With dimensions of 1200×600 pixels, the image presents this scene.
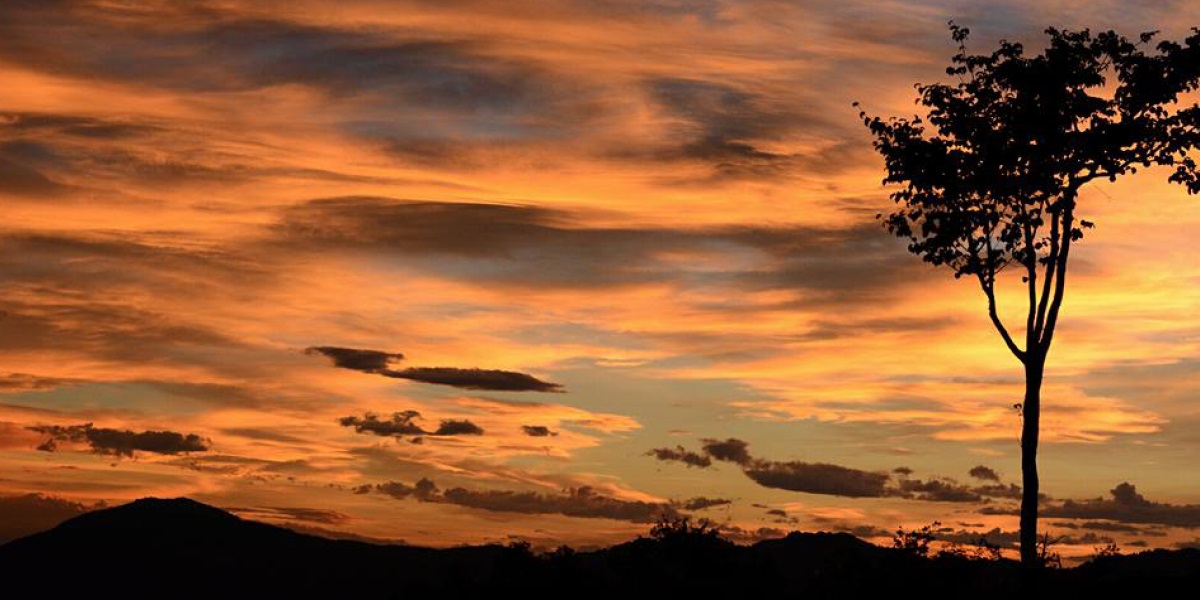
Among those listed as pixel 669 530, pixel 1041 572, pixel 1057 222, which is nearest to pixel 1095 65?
pixel 1057 222

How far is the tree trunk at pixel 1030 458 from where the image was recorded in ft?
164

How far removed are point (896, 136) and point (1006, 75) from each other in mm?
4491

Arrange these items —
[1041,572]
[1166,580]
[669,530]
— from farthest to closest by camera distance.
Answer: [669,530]
[1166,580]
[1041,572]

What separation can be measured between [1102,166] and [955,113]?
18.1 feet

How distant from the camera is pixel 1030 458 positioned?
50531mm

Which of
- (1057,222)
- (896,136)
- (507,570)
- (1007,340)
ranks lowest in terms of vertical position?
(507,570)

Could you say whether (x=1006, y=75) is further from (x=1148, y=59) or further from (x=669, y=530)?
(x=669, y=530)

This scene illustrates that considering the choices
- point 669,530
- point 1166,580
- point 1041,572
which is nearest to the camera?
point 1041,572

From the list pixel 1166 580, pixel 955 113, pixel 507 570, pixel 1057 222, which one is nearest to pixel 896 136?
pixel 955 113

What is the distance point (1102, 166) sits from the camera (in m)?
52.4

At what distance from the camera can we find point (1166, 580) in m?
59.2

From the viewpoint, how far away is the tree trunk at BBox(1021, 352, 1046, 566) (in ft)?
164

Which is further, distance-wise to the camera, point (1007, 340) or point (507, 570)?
point (507, 570)

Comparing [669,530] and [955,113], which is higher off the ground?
[955,113]
